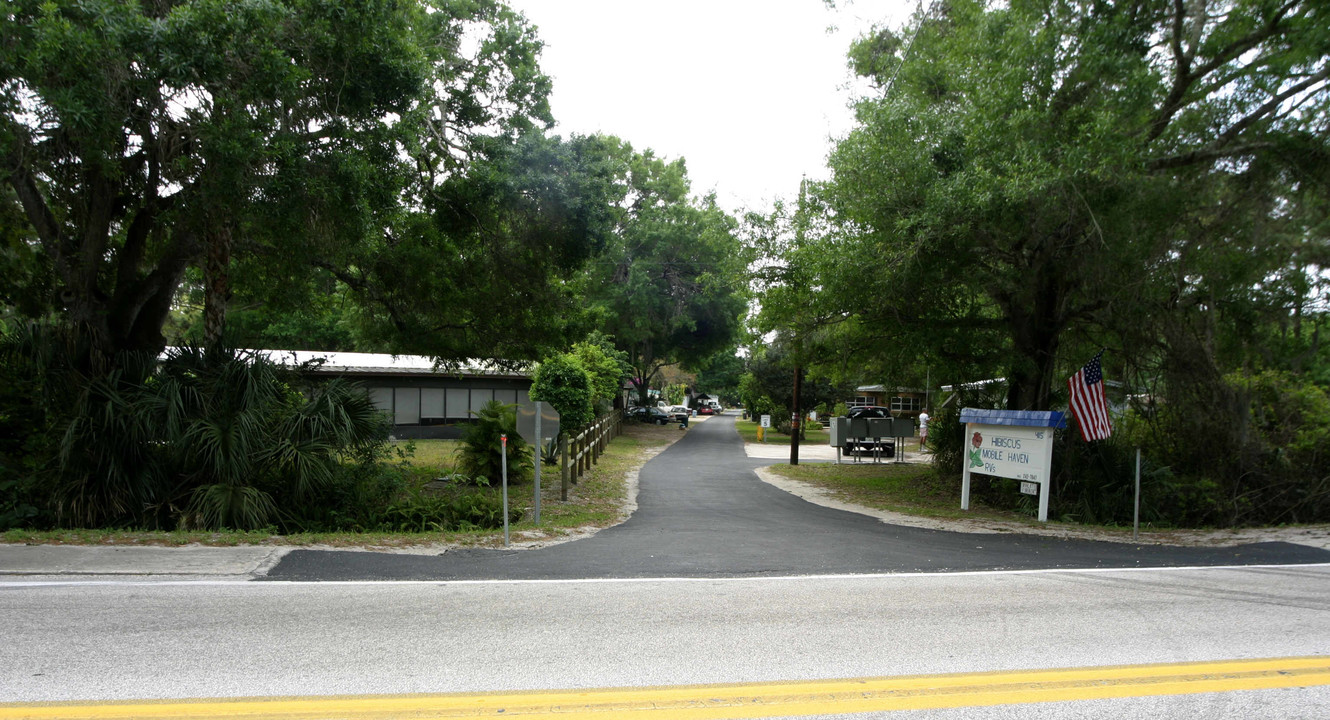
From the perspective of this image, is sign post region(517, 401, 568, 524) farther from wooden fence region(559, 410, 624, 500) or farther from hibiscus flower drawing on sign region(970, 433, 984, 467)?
hibiscus flower drawing on sign region(970, 433, 984, 467)

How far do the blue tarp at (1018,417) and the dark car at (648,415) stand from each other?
37.0m

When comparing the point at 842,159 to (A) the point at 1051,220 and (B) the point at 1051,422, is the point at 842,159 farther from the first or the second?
(B) the point at 1051,422

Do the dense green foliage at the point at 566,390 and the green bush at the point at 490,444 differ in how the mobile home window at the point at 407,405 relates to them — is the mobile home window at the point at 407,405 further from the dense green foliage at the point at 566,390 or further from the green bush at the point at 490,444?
the green bush at the point at 490,444

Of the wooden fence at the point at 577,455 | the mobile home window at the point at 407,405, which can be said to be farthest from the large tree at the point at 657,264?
the wooden fence at the point at 577,455

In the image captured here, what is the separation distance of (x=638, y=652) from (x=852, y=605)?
2.35 metres

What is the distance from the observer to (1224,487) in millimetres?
13414

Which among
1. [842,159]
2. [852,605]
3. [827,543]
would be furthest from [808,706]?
[842,159]

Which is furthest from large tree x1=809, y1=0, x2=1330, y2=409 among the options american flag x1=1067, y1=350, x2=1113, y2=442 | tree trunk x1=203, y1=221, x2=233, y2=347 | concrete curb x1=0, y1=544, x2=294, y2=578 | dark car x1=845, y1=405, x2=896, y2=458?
dark car x1=845, y1=405, x2=896, y2=458

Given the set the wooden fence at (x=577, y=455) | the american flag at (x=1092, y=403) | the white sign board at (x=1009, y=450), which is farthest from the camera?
the wooden fence at (x=577, y=455)

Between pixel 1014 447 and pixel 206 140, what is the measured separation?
13.1m

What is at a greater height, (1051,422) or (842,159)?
(842,159)

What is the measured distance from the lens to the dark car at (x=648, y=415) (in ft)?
167

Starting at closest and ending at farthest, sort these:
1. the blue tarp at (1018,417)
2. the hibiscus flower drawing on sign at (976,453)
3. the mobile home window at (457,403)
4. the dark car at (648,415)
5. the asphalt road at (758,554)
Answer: the asphalt road at (758,554), the blue tarp at (1018,417), the hibiscus flower drawing on sign at (976,453), the mobile home window at (457,403), the dark car at (648,415)

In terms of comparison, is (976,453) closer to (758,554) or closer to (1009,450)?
(1009,450)
